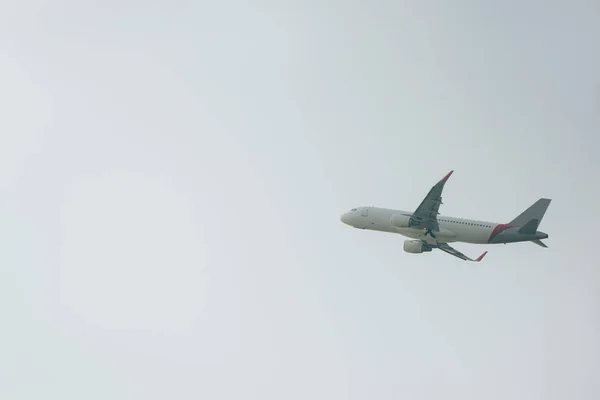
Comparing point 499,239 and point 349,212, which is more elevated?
point 349,212

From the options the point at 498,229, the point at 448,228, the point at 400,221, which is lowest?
the point at 498,229

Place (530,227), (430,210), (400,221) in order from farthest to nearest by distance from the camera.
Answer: (400,221) < (430,210) < (530,227)

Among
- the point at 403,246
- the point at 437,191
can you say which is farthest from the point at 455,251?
the point at 437,191

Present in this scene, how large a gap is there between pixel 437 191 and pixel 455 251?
17302 mm

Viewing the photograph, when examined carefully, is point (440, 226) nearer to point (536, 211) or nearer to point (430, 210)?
point (430, 210)

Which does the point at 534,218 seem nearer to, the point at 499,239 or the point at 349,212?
the point at 499,239

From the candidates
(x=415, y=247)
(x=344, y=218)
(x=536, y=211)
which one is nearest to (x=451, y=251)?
(x=415, y=247)

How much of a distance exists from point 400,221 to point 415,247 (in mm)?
7210

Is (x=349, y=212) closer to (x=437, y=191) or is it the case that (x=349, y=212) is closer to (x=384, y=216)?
(x=384, y=216)

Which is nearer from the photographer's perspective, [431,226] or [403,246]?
[431,226]

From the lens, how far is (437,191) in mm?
118500

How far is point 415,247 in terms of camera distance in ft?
424

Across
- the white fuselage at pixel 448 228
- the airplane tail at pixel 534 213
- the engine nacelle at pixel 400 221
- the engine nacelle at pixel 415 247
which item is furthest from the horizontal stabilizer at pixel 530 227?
the engine nacelle at pixel 400 221

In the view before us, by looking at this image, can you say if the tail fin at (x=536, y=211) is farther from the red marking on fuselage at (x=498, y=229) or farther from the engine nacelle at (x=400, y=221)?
the engine nacelle at (x=400, y=221)
